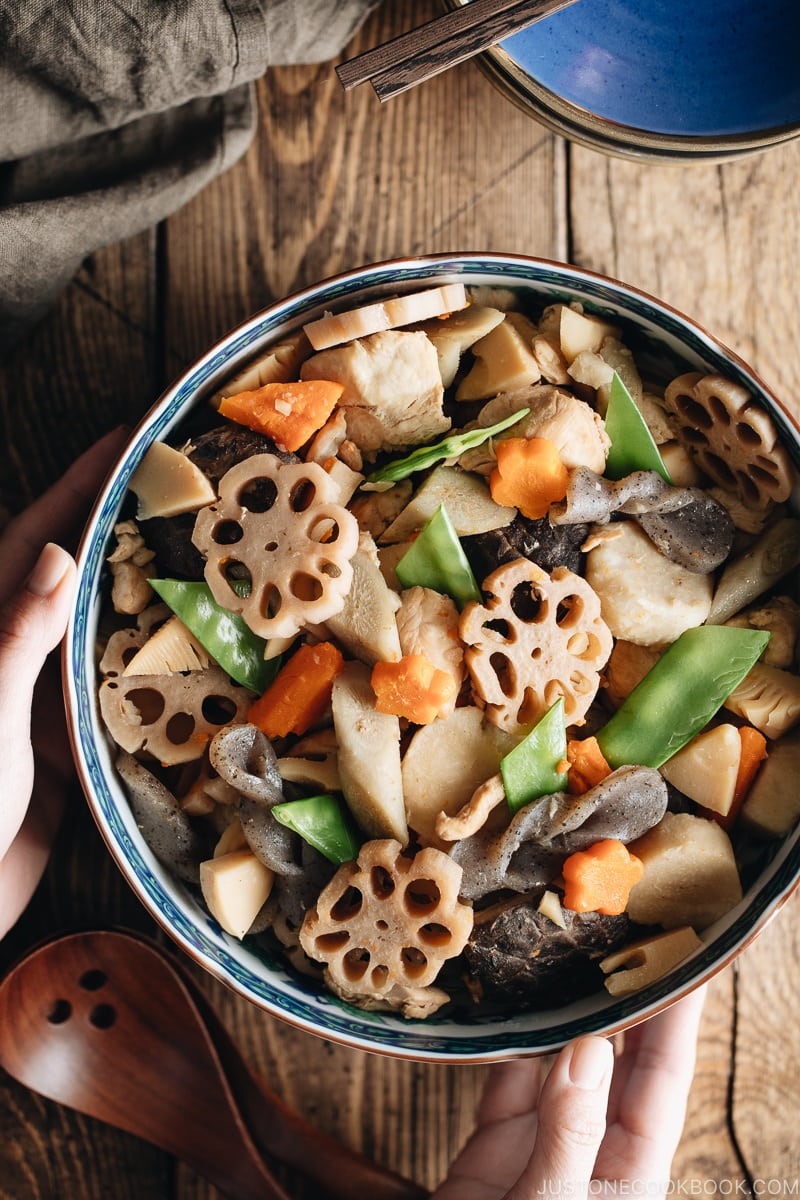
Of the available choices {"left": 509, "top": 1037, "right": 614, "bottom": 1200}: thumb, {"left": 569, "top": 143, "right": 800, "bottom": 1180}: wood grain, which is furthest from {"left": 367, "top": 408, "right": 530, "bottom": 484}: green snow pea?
{"left": 509, "top": 1037, "right": 614, "bottom": 1200}: thumb

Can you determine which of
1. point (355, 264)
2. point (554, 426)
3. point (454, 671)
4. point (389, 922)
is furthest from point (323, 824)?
point (355, 264)

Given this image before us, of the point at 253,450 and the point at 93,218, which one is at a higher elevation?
the point at 93,218

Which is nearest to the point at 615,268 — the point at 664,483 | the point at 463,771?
the point at 664,483

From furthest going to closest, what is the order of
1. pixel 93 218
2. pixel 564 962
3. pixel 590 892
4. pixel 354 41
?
pixel 354 41 < pixel 93 218 < pixel 564 962 < pixel 590 892

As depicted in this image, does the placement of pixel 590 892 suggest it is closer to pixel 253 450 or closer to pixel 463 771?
pixel 463 771

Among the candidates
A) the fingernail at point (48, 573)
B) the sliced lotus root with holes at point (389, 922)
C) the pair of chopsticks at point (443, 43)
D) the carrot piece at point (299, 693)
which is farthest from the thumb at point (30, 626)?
the pair of chopsticks at point (443, 43)
